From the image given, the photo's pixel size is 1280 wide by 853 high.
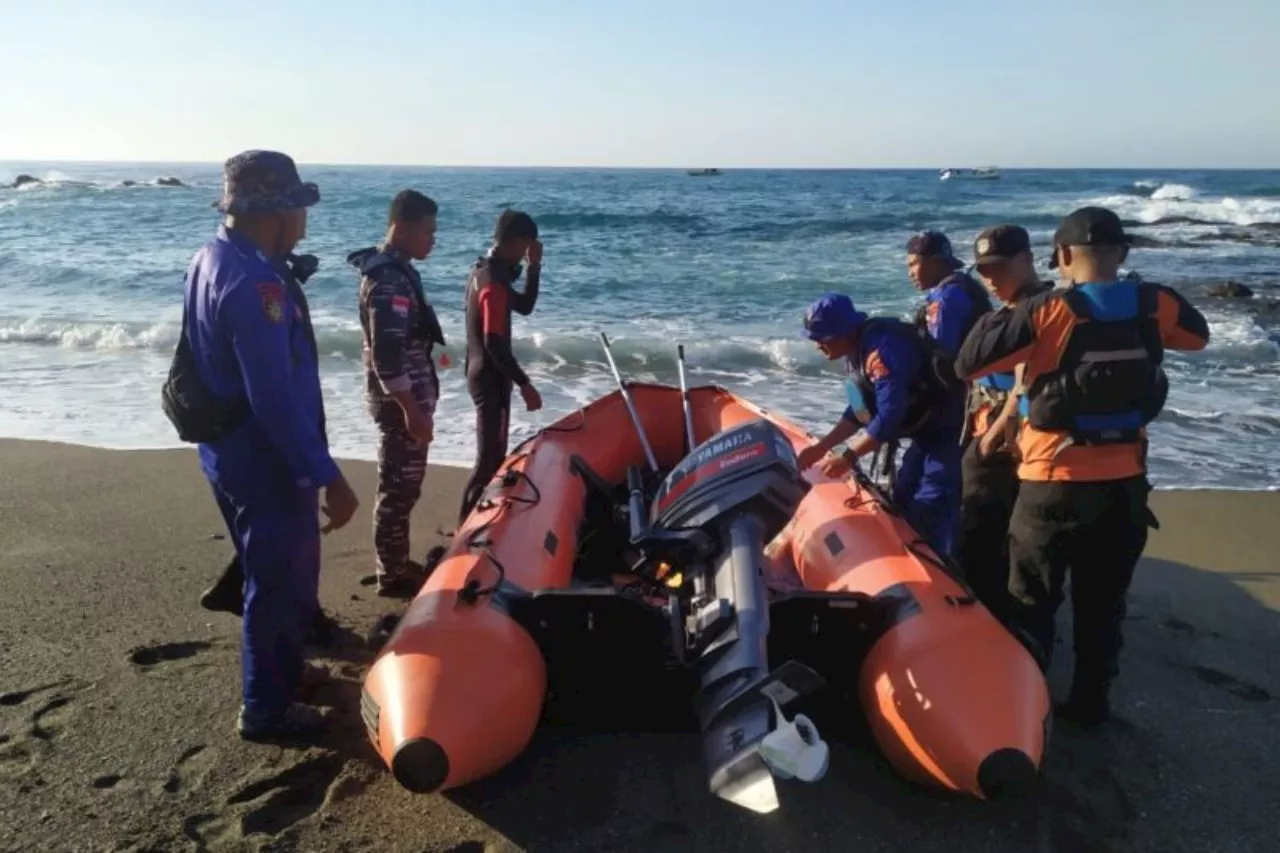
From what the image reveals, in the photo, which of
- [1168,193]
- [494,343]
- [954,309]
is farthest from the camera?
[1168,193]

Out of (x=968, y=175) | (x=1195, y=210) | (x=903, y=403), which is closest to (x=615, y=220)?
(x=1195, y=210)

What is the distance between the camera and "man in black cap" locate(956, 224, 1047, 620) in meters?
3.20

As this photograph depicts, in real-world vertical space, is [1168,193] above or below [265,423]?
below

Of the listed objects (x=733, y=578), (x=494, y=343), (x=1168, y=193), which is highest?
(x=494, y=343)

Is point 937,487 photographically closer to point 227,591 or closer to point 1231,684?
point 1231,684

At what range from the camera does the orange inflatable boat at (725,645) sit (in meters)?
2.32

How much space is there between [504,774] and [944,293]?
213 cm

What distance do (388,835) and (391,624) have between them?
116 centimetres

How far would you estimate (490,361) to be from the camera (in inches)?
168

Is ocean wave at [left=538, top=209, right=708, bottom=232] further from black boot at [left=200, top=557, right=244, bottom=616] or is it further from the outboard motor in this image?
the outboard motor

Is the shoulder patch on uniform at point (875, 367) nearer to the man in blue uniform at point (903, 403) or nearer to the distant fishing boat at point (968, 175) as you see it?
the man in blue uniform at point (903, 403)

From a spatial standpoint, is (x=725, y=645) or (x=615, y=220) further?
(x=615, y=220)

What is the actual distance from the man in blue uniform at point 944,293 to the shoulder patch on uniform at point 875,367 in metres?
0.27

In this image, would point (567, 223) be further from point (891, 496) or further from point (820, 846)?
point (820, 846)
